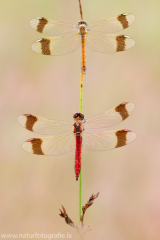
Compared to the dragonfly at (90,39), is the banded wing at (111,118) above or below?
below

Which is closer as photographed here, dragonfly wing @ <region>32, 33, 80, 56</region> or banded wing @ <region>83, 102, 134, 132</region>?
banded wing @ <region>83, 102, 134, 132</region>

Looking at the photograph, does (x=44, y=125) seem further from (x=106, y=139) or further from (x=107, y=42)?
(x=107, y=42)

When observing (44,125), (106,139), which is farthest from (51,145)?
(106,139)

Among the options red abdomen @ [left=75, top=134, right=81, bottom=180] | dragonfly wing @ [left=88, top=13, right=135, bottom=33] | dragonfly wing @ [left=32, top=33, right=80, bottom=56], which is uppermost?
dragonfly wing @ [left=88, top=13, right=135, bottom=33]

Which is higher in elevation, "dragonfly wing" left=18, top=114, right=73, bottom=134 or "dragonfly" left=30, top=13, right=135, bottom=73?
"dragonfly" left=30, top=13, right=135, bottom=73

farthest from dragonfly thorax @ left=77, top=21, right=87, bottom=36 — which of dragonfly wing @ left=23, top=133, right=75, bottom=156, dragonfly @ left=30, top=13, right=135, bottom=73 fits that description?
dragonfly wing @ left=23, top=133, right=75, bottom=156

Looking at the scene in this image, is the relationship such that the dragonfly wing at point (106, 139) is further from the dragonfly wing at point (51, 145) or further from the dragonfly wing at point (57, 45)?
the dragonfly wing at point (57, 45)

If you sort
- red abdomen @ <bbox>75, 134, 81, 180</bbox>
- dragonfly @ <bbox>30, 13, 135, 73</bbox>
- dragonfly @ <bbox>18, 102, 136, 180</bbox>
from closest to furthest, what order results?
red abdomen @ <bbox>75, 134, 81, 180</bbox> → dragonfly @ <bbox>18, 102, 136, 180</bbox> → dragonfly @ <bbox>30, 13, 135, 73</bbox>

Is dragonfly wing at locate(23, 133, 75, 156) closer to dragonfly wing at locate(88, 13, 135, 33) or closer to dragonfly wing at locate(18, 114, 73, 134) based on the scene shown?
dragonfly wing at locate(18, 114, 73, 134)

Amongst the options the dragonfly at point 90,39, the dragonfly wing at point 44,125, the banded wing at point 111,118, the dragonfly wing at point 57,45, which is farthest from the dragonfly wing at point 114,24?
the dragonfly wing at point 44,125

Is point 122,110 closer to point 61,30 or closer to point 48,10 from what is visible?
point 61,30
